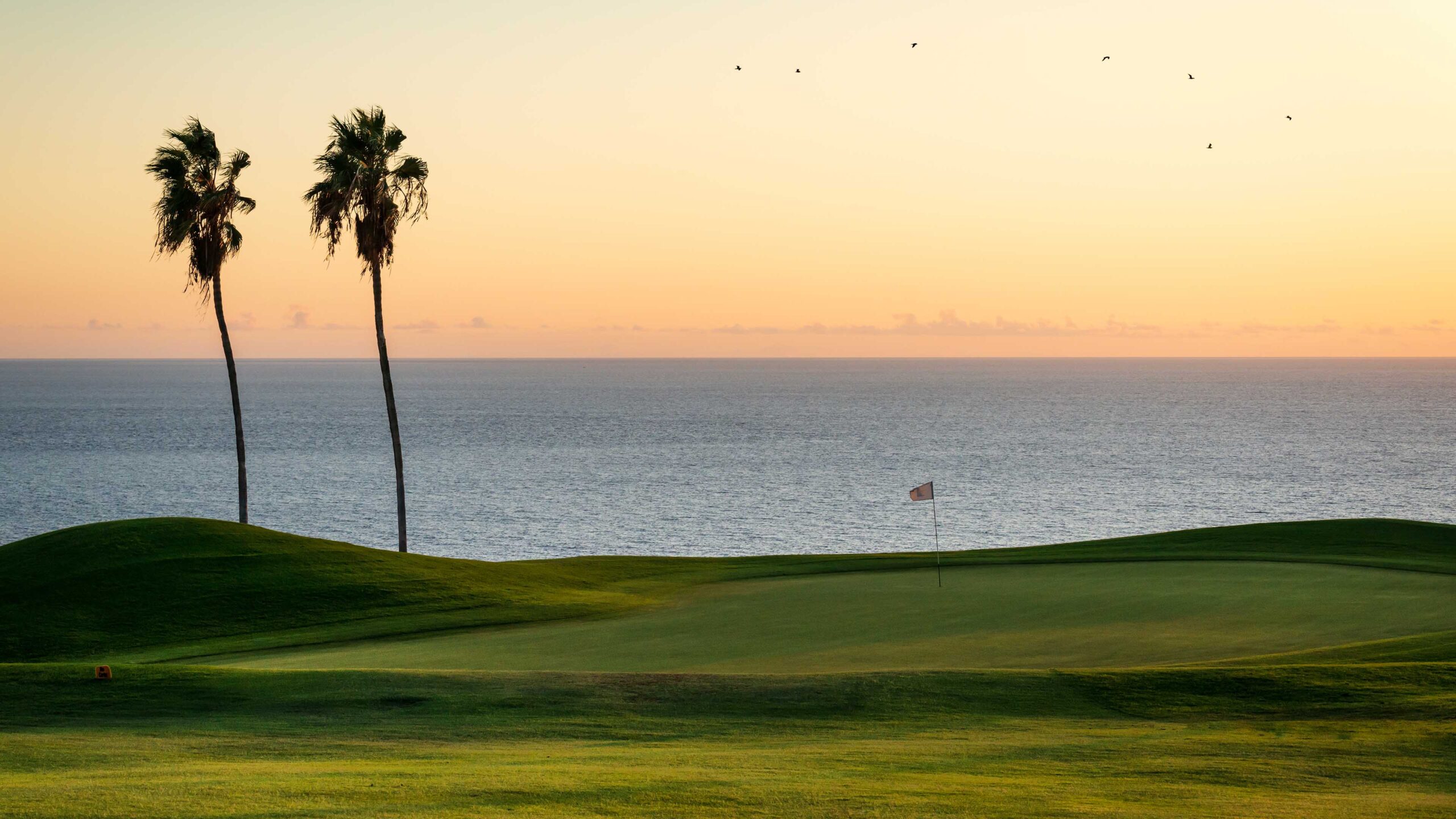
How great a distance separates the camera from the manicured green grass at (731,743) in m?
11.3

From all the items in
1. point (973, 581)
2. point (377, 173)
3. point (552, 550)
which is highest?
point (377, 173)

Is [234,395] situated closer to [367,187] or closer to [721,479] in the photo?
[367,187]

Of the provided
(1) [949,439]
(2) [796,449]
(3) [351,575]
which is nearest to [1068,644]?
(3) [351,575]

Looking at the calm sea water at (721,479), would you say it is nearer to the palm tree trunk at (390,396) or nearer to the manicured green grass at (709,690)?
the palm tree trunk at (390,396)

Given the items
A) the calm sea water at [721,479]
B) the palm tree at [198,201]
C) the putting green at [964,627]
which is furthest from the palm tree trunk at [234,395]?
→ the calm sea water at [721,479]

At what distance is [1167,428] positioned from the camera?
539 ft

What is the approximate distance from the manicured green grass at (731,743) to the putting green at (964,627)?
2.77 meters

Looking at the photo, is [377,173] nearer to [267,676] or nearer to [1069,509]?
[267,676]

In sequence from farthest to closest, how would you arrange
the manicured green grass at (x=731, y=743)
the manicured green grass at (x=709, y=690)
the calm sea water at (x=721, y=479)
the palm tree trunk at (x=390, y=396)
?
the calm sea water at (x=721, y=479), the palm tree trunk at (x=390, y=396), the manicured green grass at (x=709, y=690), the manicured green grass at (x=731, y=743)

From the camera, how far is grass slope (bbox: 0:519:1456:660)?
24.8m

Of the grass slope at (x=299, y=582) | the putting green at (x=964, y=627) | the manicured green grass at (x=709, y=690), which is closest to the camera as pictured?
the manicured green grass at (x=709, y=690)

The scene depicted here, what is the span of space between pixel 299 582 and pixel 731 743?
1610 centimetres

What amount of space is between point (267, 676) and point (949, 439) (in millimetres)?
133222

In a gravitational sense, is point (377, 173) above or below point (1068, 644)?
above
